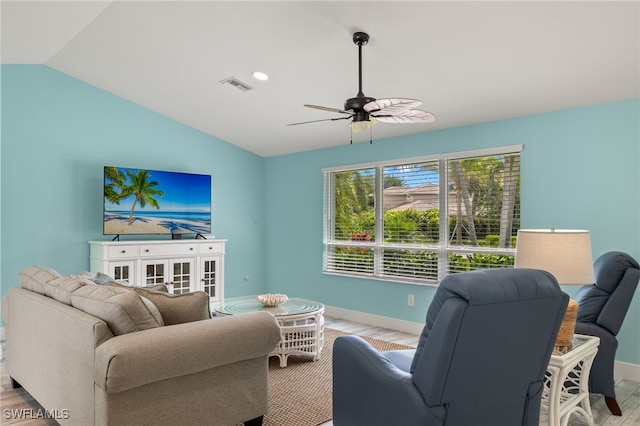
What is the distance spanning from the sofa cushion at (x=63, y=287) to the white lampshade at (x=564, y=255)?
2.44m

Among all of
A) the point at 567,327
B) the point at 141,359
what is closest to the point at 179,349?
the point at 141,359

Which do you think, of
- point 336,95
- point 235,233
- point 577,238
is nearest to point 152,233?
point 235,233

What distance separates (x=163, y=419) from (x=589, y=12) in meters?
3.18

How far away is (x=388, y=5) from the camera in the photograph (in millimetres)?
2766

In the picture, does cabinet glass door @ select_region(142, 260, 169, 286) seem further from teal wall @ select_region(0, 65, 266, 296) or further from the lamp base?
the lamp base

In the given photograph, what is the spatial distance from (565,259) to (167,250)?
13.5 feet

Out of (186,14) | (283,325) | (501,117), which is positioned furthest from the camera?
(501,117)

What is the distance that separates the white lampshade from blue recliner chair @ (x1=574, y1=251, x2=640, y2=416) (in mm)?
708

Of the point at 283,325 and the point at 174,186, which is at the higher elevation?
the point at 174,186

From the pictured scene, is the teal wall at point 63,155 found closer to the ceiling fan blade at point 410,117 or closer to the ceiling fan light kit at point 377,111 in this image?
the ceiling fan light kit at point 377,111

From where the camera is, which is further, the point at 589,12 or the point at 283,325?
the point at 283,325

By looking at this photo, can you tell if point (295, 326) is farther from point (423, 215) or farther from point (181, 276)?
point (181, 276)

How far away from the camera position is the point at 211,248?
5488 millimetres

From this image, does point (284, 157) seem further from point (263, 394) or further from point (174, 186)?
point (263, 394)
